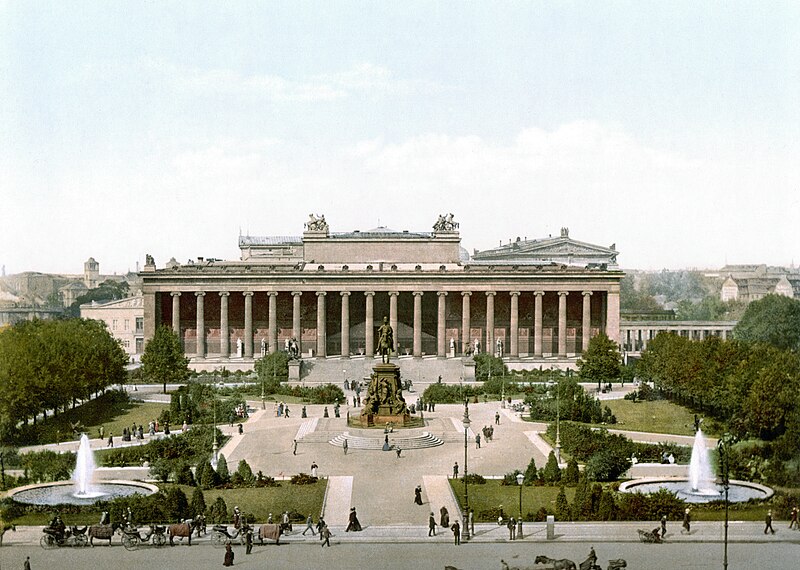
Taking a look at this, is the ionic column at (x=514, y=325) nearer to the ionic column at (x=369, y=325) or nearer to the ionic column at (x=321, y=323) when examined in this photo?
the ionic column at (x=369, y=325)

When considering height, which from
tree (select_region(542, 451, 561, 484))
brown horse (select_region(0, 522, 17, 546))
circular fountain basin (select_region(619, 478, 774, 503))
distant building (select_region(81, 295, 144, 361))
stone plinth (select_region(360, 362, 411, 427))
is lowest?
brown horse (select_region(0, 522, 17, 546))

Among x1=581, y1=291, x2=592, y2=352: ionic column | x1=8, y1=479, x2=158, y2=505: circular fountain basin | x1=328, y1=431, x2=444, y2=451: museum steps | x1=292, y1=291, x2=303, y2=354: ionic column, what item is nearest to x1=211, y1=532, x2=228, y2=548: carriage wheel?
x1=8, y1=479, x2=158, y2=505: circular fountain basin

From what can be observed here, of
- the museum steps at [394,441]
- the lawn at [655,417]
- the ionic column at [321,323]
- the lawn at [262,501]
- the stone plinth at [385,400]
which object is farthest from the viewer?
the ionic column at [321,323]

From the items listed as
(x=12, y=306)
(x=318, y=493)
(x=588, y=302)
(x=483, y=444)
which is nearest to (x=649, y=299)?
(x=588, y=302)

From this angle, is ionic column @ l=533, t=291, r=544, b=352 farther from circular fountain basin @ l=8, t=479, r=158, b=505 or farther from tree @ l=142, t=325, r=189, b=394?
circular fountain basin @ l=8, t=479, r=158, b=505

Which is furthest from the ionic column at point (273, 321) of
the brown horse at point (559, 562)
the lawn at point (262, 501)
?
the brown horse at point (559, 562)

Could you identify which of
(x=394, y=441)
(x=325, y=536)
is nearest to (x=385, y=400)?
(x=394, y=441)

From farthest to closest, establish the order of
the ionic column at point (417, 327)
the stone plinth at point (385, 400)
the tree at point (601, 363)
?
the ionic column at point (417, 327)
the tree at point (601, 363)
the stone plinth at point (385, 400)
